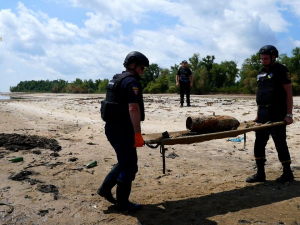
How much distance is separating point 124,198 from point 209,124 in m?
1.95

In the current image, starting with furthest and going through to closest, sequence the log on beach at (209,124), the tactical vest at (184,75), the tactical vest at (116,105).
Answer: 1. the tactical vest at (184,75)
2. the log on beach at (209,124)
3. the tactical vest at (116,105)

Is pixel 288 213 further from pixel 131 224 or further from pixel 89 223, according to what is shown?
pixel 89 223

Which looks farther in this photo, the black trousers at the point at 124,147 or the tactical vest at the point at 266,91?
the tactical vest at the point at 266,91

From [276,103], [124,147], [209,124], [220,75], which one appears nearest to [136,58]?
[124,147]

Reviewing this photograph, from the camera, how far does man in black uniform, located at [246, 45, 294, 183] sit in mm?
4688

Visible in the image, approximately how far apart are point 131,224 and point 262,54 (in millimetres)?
3319

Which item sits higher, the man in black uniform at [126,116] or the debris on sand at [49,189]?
the man in black uniform at [126,116]

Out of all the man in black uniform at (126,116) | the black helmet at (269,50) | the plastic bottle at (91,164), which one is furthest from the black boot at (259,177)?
the plastic bottle at (91,164)

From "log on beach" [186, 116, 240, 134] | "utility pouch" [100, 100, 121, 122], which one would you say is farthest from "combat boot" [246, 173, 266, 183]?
"utility pouch" [100, 100, 121, 122]

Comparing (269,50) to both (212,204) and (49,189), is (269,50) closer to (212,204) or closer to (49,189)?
(212,204)

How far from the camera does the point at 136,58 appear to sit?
3.83 metres

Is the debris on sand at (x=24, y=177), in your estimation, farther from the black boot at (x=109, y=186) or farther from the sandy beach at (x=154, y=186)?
the black boot at (x=109, y=186)

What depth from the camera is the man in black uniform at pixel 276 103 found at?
469cm

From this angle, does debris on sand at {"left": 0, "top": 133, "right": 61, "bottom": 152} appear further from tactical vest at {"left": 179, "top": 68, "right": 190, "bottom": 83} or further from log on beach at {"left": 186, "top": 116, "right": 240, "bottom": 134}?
tactical vest at {"left": 179, "top": 68, "right": 190, "bottom": 83}
